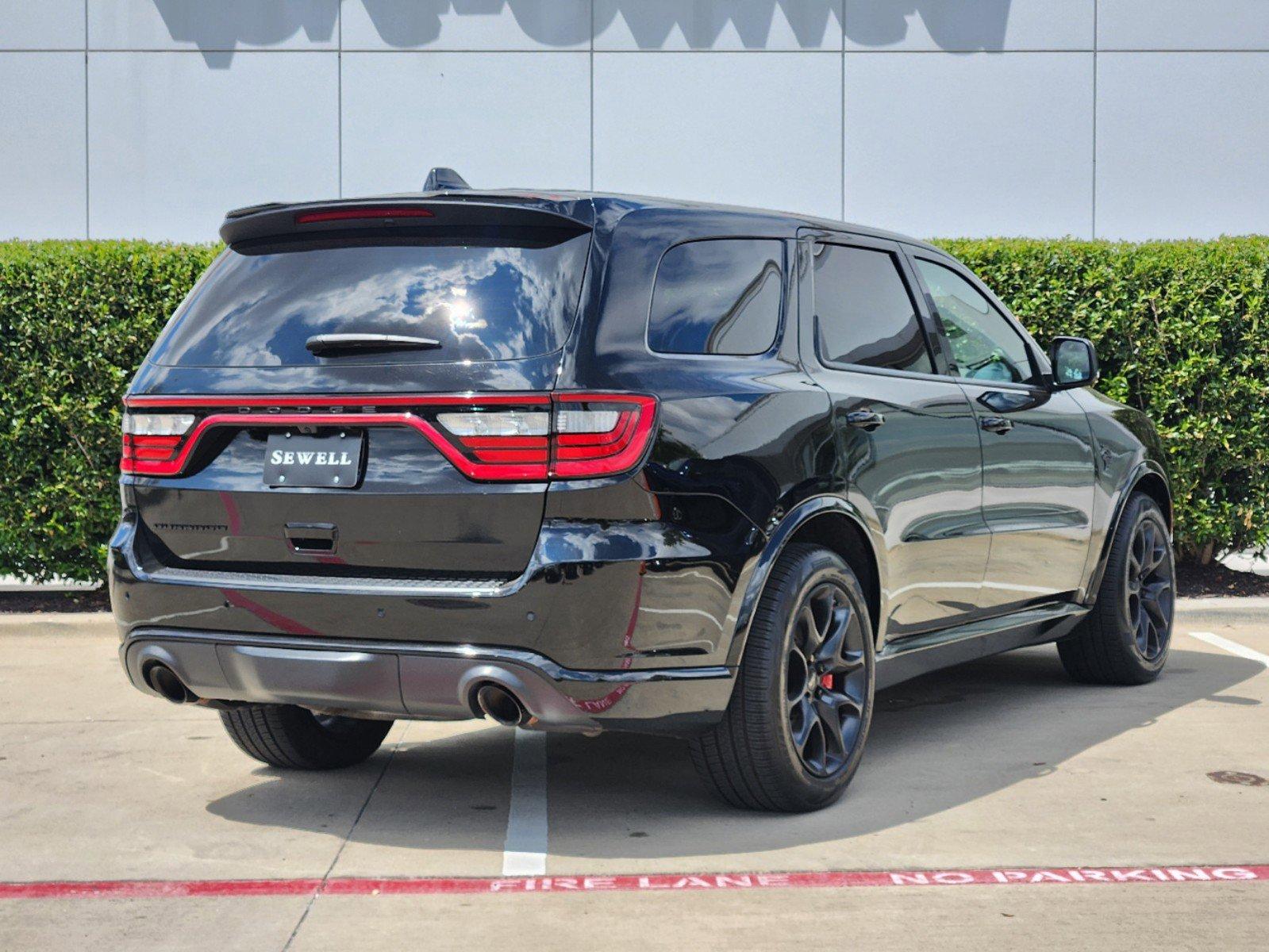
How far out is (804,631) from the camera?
15.9ft

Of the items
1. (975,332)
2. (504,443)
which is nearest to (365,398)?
(504,443)

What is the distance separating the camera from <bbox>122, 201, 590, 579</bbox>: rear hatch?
422cm

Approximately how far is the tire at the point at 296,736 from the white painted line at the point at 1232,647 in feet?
14.8

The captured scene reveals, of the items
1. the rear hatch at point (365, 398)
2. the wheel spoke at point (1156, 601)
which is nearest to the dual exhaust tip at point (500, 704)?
the rear hatch at point (365, 398)

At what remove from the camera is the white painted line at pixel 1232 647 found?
8016mm

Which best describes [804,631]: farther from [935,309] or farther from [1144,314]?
[1144,314]

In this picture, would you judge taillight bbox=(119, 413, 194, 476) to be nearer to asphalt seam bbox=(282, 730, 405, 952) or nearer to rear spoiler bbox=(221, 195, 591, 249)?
rear spoiler bbox=(221, 195, 591, 249)

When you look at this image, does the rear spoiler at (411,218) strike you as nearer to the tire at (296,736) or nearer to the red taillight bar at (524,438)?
the red taillight bar at (524,438)

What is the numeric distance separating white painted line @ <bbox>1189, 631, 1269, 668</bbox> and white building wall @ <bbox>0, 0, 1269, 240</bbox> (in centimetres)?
564

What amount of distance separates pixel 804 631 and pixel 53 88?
10973 millimetres

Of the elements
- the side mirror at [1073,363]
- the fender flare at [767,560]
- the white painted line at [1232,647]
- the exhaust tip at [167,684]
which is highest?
the side mirror at [1073,363]

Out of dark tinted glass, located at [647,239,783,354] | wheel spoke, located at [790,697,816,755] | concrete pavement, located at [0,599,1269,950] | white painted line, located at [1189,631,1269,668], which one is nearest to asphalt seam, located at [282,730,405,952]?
concrete pavement, located at [0,599,1269,950]

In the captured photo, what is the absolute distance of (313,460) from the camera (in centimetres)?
439

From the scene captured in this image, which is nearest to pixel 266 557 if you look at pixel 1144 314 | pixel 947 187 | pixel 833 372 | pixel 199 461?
pixel 199 461
